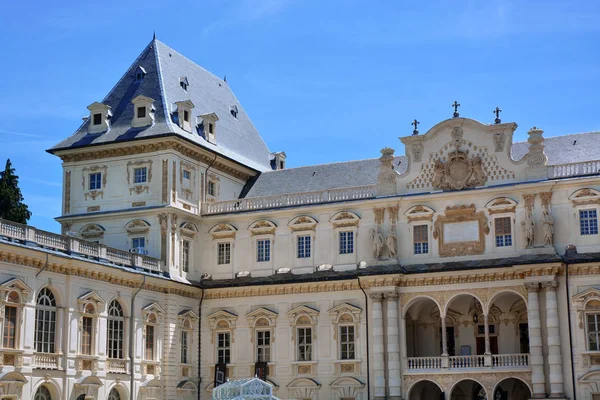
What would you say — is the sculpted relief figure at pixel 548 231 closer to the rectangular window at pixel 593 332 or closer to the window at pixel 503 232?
the window at pixel 503 232

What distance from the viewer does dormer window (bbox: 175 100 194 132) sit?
169ft

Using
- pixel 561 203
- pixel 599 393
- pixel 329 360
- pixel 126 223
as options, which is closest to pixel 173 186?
pixel 126 223

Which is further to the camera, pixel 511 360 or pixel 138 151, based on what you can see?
pixel 138 151

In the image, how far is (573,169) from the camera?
45469mm

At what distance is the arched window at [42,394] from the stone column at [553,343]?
73.6 ft

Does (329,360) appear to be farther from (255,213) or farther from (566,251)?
(566,251)

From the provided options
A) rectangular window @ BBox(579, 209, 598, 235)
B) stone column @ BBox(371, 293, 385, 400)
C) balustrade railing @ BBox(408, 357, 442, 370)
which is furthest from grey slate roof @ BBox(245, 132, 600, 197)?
balustrade railing @ BBox(408, 357, 442, 370)

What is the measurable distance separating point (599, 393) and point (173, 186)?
23530 mm

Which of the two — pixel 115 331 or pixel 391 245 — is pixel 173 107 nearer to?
pixel 115 331

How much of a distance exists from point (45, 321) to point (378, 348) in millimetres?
16111

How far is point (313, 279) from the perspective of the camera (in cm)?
4903

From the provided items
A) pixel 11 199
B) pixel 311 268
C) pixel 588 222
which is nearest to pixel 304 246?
pixel 311 268

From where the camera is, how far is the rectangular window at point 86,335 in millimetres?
42719

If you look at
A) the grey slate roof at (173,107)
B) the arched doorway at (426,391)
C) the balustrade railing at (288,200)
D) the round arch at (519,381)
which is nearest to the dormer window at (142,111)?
the grey slate roof at (173,107)
